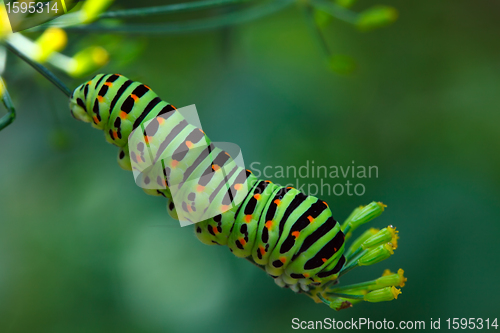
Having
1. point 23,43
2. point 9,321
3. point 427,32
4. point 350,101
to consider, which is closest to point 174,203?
point 23,43

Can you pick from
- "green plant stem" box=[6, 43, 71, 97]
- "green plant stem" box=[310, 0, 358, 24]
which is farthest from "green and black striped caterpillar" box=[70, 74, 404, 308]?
"green plant stem" box=[310, 0, 358, 24]

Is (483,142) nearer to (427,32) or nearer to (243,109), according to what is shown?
(427,32)

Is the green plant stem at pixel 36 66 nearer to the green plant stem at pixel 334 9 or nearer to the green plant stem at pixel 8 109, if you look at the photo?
the green plant stem at pixel 8 109

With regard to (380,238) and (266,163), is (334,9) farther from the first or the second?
(266,163)

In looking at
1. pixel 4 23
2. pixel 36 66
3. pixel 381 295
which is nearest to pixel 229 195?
pixel 381 295

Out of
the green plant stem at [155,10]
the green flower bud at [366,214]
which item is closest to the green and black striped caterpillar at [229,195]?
the green flower bud at [366,214]

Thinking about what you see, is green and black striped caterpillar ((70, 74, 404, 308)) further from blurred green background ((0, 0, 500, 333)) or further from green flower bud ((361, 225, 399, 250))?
blurred green background ((0, 0, 500, 333))

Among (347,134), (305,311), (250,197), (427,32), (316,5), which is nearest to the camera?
(250,197)
